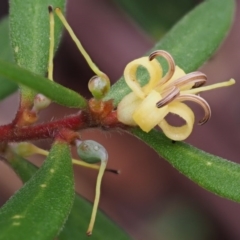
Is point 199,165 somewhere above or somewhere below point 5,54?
above

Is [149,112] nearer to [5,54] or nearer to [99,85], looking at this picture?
[99,85]

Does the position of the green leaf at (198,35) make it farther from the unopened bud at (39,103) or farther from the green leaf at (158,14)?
the green leaf at (158,14)

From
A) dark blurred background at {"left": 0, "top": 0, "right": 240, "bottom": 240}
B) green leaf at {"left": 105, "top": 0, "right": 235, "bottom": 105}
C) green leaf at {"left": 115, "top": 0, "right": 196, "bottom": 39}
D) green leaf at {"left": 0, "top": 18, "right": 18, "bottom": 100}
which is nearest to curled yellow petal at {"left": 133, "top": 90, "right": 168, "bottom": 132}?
green leaf at {"left": 105, "top": 0, "right": 235, "bottom": 105}

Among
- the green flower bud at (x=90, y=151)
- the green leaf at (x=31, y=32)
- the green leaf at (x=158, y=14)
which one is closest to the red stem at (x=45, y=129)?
the green flower bud at (x=90, y=151)

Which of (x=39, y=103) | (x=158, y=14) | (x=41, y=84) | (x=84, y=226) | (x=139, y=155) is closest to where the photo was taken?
(x=41, y=84)

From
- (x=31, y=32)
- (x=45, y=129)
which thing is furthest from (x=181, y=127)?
(x=31, y=32)

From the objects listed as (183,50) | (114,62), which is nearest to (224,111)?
(114,62)

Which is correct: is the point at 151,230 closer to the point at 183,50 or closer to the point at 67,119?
the point at 183,50
